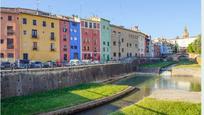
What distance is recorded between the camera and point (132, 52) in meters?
101

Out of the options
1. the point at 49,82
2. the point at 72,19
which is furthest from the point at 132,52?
the point at 49,82

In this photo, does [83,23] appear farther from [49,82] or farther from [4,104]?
[4,104]

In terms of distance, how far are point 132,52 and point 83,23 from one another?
3445 cm

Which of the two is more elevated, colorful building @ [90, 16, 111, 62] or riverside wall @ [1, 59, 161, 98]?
colorful building @ [90, 16, 111, 62]

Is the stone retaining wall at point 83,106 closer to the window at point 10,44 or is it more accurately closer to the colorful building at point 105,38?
the window at point 10,44

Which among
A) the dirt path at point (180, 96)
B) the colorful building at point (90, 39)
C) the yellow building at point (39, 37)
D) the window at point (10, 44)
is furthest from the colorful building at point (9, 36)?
the dirt path at point (180, 96)

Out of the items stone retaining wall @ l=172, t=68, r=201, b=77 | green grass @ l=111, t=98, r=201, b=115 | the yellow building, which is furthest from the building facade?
green grass @ l=111, t=98, r=201, b=115

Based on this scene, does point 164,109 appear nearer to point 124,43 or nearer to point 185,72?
point 185,72

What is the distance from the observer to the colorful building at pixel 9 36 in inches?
1994

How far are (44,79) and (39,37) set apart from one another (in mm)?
22174

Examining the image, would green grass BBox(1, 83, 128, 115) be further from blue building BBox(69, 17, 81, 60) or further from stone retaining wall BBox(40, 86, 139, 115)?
blue building BBox(69, 17, 81, 60)

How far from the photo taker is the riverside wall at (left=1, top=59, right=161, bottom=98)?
2927 centimetres

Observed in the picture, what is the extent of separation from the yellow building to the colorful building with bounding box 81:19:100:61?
37.7ft

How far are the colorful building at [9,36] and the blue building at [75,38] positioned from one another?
54.6 ft
